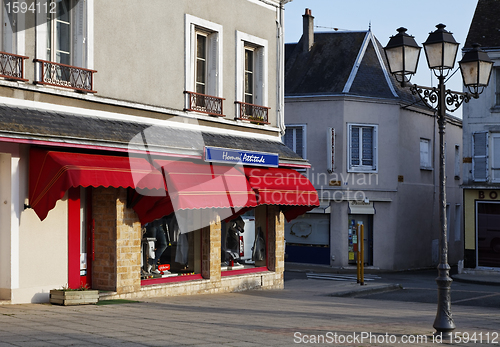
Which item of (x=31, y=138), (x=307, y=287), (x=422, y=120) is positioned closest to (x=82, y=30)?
(x=31, y=138)

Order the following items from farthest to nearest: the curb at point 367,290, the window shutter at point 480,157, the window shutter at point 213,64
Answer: the window shutter at point 480,157
the curb at point 367,290
the window shutter at point 213,64

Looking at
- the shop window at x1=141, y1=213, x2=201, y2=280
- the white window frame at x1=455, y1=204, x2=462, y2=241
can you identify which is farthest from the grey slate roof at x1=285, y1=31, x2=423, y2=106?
the shop window at x1=141, y1=213, x2=201, y2=280

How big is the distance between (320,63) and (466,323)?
69.6ft

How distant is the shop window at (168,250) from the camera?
46.6ft

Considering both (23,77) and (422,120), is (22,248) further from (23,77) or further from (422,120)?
(422,120)

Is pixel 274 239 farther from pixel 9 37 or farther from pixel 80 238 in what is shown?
pixel 9 37

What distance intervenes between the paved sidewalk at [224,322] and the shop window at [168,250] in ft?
2.53

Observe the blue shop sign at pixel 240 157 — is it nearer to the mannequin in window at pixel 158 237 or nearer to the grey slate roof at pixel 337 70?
the mannequin in window at pixel 158 237

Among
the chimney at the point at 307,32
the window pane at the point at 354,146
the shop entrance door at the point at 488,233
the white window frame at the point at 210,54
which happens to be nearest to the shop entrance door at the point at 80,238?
the white window frame at the point at 210,54

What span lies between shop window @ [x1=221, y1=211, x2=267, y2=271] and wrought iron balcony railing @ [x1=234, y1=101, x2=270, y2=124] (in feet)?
7.80

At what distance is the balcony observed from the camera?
38.4 ft

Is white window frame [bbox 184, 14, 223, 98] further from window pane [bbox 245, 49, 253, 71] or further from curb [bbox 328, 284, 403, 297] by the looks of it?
curb [bbox 328, 284, 403, 297]

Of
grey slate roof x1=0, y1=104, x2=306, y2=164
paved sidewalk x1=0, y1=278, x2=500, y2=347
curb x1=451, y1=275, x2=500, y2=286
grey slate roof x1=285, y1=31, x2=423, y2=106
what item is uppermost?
grey slate roof x1=285, y1=31, x2=423, y2=106

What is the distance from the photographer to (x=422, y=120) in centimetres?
3216
